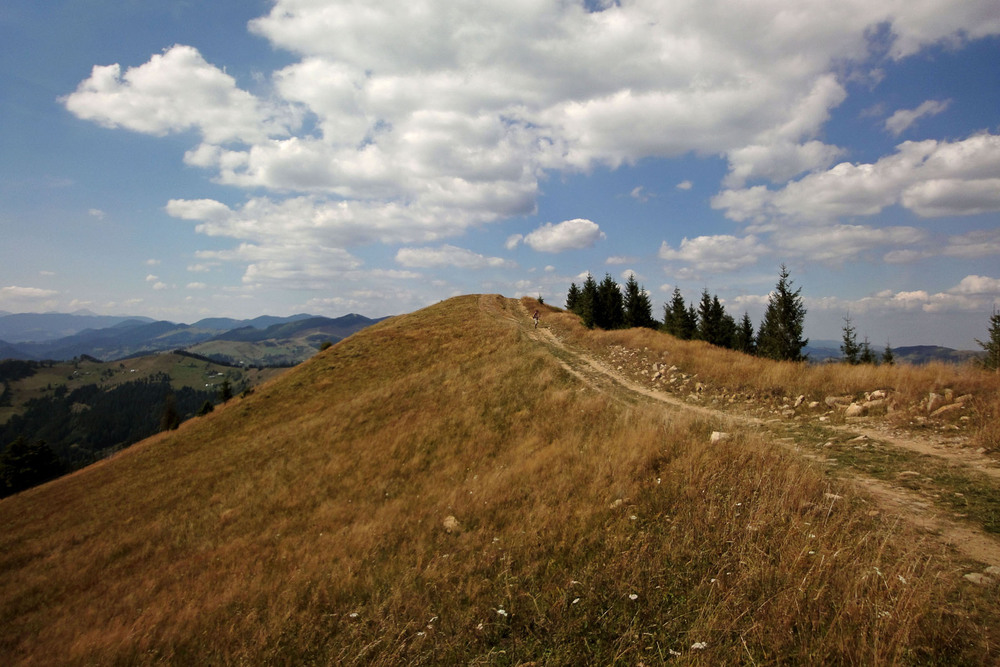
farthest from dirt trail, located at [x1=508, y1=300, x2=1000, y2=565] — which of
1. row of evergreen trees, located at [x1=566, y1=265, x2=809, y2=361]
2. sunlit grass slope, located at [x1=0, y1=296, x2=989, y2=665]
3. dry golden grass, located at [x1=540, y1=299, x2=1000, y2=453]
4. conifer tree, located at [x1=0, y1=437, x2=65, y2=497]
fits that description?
conifer tree, located at [x1=0, y1=437, x2=65, y2=497]

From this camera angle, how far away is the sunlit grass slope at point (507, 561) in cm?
440

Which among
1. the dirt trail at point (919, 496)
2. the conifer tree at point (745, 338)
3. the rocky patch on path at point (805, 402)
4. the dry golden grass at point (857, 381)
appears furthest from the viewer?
the conifer tree at point (745, 338)

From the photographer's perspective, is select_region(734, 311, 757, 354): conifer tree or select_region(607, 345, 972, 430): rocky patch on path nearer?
select_region(607, 345, 972, 430): rocky patch on path

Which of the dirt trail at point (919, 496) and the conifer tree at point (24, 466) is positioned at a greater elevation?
the dirt trail at point (919, 496)

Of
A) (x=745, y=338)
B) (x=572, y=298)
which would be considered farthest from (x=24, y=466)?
(x=745, y=338)

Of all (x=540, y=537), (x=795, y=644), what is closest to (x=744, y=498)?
(x=795, y=644)

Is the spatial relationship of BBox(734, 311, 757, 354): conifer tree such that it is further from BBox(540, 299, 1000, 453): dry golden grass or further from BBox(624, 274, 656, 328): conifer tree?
BBox(540, 299, 1000, 453): dry golden grass

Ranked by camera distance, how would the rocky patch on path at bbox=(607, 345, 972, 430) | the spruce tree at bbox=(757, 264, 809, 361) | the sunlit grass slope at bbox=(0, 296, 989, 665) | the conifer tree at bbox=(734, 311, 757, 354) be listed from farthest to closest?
the conifer tree at bbox=(734, 311, 757, 354)
the spruce tree at bbox=(757, 264, 809, 361)
the rocky patch on path at bbox=(607, 345, 972, 430)
the sunlit grass slope at bbox=(0, 296, 989, 665)

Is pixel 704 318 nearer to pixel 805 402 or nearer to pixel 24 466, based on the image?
pixel 805 402

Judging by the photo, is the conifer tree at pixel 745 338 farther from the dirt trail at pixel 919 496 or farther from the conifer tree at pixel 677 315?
the dirt trail at pixel 919 496

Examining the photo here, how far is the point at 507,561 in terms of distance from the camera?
688cm

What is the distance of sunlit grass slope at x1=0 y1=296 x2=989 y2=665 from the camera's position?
4.40 meters

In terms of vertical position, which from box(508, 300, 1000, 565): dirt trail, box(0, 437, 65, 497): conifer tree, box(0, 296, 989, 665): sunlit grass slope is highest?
box(508, 300, 1000, 565): dirt trail

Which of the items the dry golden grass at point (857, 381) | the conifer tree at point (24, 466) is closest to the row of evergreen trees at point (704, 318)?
the dry golden grass at point (857, 381)
